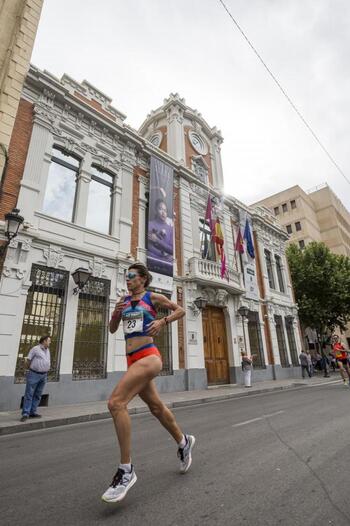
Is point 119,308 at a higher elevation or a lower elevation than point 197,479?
higher

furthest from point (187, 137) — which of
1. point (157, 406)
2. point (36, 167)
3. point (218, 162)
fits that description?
point (157, 406)

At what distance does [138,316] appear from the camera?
266 cm

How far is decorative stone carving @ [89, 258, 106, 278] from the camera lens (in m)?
→ 10.4

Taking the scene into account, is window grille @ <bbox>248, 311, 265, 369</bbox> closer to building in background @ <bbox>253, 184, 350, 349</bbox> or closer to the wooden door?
the wooden door

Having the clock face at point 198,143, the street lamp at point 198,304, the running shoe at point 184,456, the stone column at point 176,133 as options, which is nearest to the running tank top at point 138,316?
the running shoe at point 184,456

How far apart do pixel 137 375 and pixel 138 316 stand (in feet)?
1.70

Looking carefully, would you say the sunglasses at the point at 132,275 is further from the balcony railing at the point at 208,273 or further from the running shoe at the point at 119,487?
the balcony railing at the point at 208,273

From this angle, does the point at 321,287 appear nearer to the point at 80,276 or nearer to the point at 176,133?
the point at 176,133

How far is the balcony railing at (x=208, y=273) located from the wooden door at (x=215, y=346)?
148cm

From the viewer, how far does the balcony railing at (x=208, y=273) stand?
13.3 m

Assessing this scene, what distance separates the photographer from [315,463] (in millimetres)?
2906

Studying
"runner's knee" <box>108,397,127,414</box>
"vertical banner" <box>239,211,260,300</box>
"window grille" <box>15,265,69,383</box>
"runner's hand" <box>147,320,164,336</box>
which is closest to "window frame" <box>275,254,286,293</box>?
"vertical banner" <box>239,211,260,300</box>

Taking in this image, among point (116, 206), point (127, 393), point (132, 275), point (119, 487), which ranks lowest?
point (119, 487)

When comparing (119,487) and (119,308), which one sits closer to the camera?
(119,487)
